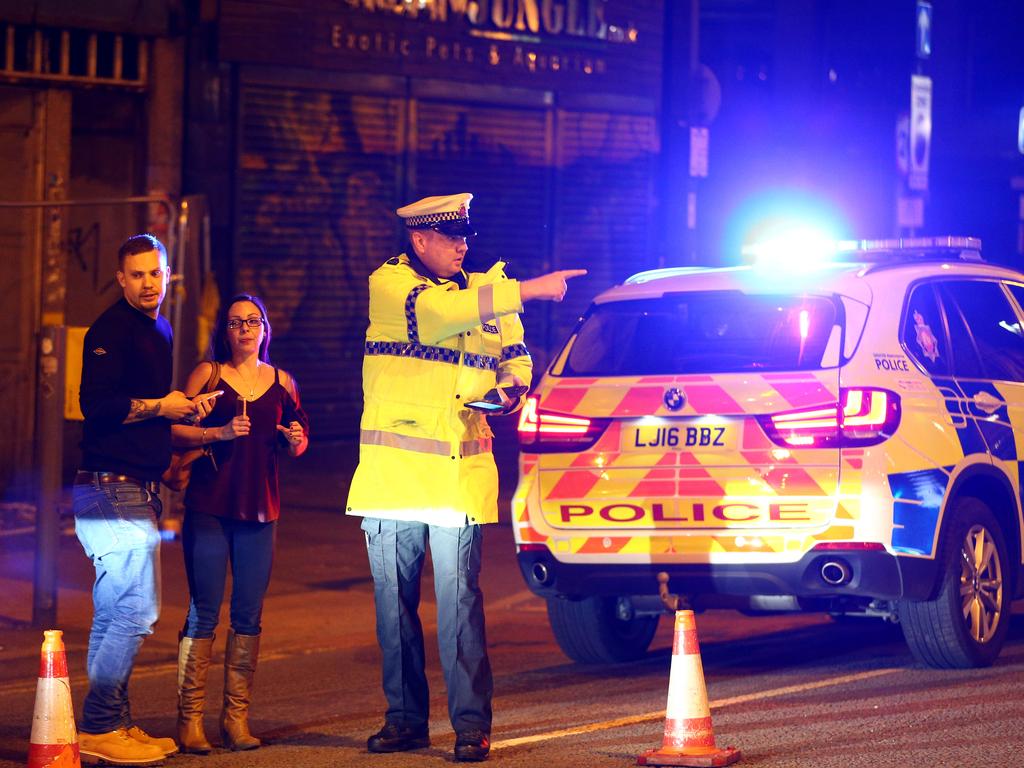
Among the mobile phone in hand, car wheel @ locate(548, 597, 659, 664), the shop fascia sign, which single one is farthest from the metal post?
the shop fascia sign

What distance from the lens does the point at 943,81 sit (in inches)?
1127

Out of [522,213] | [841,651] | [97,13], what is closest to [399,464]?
[841,651]

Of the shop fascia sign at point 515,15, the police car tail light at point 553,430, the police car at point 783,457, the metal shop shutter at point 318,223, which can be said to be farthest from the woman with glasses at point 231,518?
the shop fascia sign at point 515,15

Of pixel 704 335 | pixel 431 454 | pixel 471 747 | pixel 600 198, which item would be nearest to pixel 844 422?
pixel 704 335

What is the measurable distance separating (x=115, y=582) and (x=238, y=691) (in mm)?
655

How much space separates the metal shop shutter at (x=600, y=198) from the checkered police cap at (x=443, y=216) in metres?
11.9

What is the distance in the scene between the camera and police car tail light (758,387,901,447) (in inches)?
320

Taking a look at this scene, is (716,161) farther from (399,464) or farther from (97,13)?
(399,464)

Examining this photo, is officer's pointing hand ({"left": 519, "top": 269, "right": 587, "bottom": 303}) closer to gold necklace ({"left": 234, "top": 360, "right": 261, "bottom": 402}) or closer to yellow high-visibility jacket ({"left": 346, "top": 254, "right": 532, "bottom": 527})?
yellow high-visibility jacket ({"left": 346, "top": 254, "right": 532, "bottom": 527})

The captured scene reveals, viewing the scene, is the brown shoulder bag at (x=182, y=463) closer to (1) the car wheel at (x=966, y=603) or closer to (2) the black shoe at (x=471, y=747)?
(2) the black shoe at (x=471, y=747)

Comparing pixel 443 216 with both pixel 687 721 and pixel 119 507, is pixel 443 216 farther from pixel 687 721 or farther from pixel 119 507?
pixel 687 721

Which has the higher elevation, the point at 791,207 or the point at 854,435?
the point at 791,207

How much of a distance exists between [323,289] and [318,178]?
955 millimetres

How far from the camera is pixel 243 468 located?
24.1 ft
